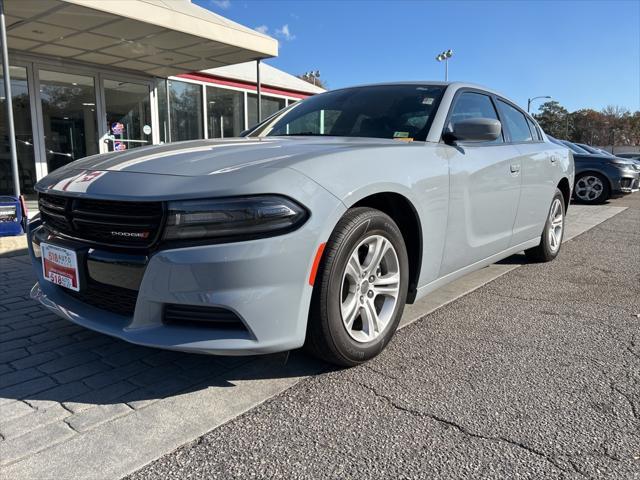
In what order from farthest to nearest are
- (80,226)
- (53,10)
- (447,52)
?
(447,52) → (53,10) → (80,226)

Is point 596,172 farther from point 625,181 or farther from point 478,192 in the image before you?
point 478,192

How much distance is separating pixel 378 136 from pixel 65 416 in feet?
7.57

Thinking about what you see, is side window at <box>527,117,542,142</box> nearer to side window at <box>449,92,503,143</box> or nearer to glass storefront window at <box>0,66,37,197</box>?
side window at <box>449,92,503,143</box>

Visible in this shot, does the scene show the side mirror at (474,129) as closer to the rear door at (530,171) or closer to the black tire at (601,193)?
the rear door at (530,171)

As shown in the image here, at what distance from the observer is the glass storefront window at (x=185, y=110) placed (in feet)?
39.1

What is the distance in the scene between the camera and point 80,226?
2393 mm

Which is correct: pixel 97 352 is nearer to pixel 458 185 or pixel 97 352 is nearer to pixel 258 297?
pixel 258 297

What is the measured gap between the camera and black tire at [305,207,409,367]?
7.49 feet

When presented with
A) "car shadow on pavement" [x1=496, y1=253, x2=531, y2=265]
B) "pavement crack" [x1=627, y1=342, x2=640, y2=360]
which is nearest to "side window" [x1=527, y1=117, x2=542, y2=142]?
"car shadow on pavement" [x1=496, y1=253, x2=531, y2=265]

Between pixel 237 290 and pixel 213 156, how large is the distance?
742mm

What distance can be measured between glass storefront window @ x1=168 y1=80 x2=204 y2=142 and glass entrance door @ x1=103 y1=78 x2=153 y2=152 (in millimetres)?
722

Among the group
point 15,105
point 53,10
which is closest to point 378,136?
point 53,10

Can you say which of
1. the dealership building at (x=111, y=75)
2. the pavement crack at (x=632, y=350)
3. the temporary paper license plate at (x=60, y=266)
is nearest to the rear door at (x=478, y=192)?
the pavement crack at (x=632, y=350)

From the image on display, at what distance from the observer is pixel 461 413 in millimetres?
2184
